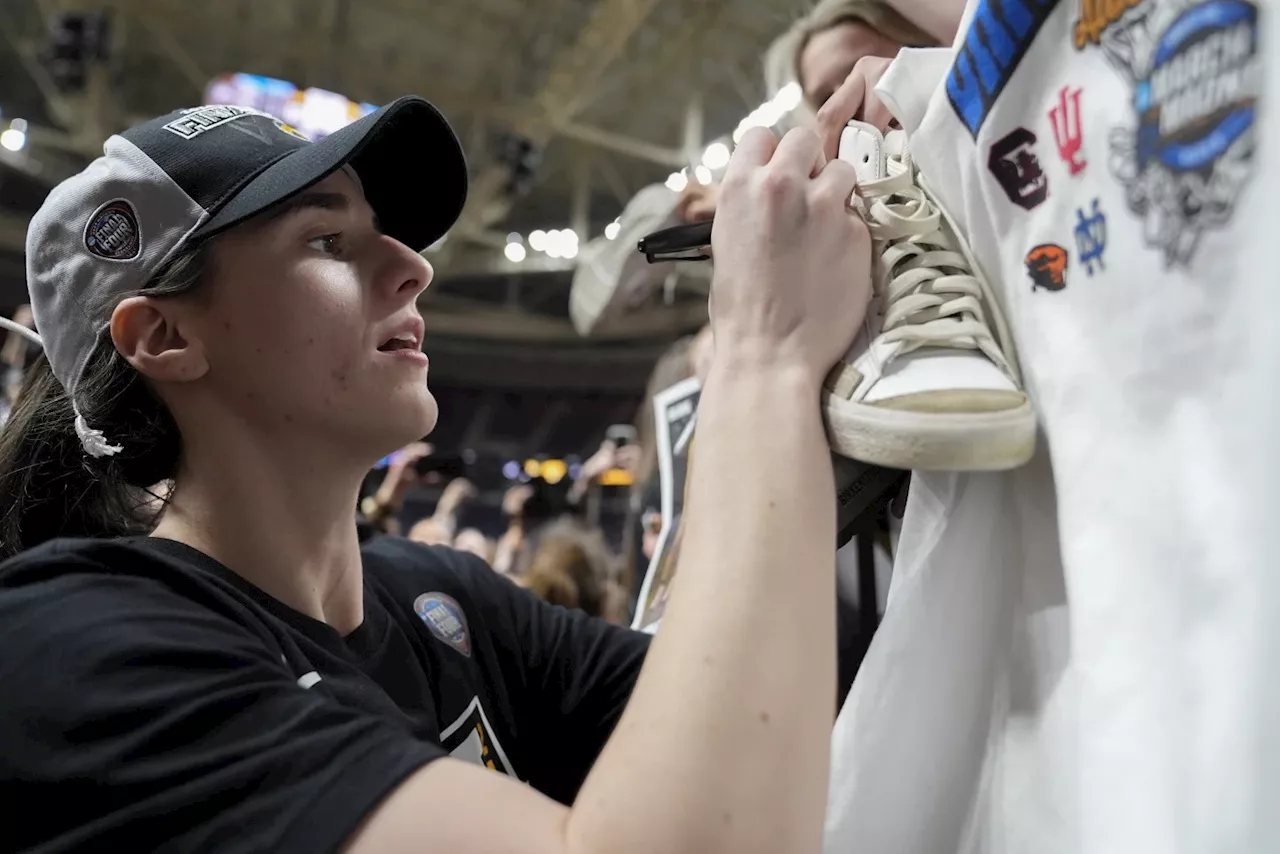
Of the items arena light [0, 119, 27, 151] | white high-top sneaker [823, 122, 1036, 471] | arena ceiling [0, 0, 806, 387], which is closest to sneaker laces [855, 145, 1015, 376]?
white high-top sneaker [823, 122, 1036, 471]

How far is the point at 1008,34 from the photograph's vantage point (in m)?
0.47

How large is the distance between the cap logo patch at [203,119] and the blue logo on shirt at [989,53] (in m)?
0.67

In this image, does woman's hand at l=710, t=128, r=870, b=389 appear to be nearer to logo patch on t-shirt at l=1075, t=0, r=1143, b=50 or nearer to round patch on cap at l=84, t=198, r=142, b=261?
logo patch on t-shirt at l=1075, t=0, r=1143, b=50

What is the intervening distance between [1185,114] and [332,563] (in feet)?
2.45

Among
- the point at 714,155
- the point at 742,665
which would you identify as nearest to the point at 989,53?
the point at 742,665

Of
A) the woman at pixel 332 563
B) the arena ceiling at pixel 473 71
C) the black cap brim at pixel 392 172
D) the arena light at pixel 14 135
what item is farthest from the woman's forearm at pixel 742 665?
the arena light at pixel 14 135

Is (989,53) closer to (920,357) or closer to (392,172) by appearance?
(920,357)

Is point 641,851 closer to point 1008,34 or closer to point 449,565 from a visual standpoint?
point 1008,34

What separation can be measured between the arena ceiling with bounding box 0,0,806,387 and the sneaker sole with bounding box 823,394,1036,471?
499 cm

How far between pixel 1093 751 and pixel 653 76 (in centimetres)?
656

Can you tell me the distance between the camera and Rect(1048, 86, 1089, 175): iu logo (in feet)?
1.46

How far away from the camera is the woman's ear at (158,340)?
0.75 meters

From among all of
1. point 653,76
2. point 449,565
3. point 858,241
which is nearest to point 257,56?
point 653,76

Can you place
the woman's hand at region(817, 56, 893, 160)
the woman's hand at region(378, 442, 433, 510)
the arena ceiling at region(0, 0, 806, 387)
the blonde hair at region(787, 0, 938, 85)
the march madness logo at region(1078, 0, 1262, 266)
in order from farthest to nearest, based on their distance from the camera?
1. the arena ceiling at region(0, 0, 806, 387)
2. the woman's hand at region(378, 442, 433, 510)
3. the blonde hair at region(787, 0, 938, 85)
4. the woman's hand at region(817, 56, 893, 160)
5. the march madness logo at region(1078, 0, 1262, 266)
